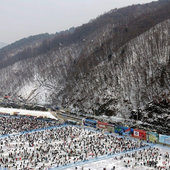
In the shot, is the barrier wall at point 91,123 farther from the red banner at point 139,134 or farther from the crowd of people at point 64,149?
the red banner at point 139,134

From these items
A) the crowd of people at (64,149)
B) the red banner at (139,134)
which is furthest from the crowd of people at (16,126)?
the red banner at (139,134)

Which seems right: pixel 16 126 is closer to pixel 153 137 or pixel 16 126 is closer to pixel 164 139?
pixel 153 137

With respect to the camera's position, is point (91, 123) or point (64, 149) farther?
point (91, 123)

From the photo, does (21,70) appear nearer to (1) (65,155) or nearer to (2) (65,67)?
(2) (65,67)

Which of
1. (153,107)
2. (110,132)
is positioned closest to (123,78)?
(153,107)

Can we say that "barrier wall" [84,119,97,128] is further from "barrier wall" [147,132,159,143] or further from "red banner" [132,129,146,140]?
"barrier wall" [147,132,159,143]

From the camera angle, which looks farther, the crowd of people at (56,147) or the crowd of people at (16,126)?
the crowd of people at (16,126)

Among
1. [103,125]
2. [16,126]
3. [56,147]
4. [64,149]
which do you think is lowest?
[64,149]

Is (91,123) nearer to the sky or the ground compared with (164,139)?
nearer to the sky

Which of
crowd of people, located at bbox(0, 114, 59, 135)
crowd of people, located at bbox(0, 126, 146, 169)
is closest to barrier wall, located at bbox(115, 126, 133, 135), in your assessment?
crowd of people, located at bbox(0, 126, 146, 169)

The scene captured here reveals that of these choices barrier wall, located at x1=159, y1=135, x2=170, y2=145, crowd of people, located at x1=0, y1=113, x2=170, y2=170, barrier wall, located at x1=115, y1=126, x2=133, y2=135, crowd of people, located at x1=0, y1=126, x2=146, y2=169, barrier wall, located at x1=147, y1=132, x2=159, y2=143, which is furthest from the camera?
barrier wall, located at x1=115, y1=126, x2=133, y2=135

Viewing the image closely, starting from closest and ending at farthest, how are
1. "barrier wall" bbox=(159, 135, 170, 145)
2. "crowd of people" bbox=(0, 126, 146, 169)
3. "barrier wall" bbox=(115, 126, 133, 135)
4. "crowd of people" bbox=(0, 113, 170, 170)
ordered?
"crowd of people" bbox=(0, 113, 170, 170)
"crowd of people" bbox=(0, 126, 146, 169)
"barrier wall" bbox=(159, 135, 170, 145)
"barrier wall" bbox=(115, 126, 133, 135)

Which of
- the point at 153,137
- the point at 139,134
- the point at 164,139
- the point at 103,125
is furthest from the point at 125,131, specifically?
the point at 164,139
